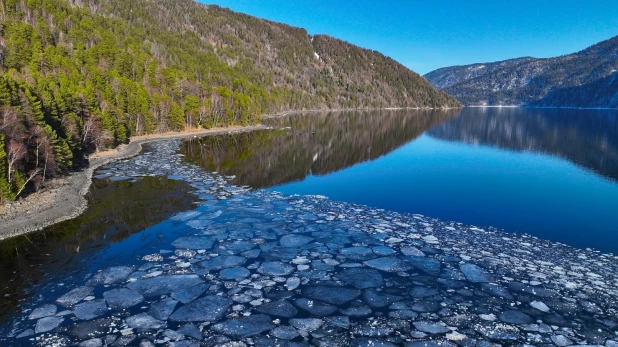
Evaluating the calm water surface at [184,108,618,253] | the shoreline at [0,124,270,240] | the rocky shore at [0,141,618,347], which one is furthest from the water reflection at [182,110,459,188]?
the rocky shore at [0,141,618,347]

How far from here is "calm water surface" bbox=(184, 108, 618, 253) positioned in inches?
828

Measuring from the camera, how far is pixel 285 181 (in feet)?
98.6

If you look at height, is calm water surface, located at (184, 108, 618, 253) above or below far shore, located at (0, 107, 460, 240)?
below

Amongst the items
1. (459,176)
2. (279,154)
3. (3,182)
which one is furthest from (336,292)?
(279,154)

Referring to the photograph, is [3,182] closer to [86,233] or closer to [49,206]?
[49,206]

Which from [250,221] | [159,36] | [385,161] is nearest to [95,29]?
[159,36]

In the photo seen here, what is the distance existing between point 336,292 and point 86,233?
41.4ft

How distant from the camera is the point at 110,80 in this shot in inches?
2490

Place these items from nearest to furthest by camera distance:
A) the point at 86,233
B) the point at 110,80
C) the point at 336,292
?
the point at 336,292, the point at 86,233, the point at 110,80

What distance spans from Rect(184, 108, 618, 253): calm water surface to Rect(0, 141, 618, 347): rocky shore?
15.6 ft

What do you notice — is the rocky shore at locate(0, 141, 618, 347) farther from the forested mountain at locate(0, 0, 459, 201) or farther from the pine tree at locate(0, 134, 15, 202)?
the forested mountain at locate(0, 0, 459, 201)

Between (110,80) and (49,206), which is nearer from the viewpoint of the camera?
(49,206)

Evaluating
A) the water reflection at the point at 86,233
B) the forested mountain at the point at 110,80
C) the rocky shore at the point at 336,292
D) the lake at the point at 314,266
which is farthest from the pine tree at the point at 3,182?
the rocky shore at the point at 336,292

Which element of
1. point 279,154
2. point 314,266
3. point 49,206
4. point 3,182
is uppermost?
point 3,182
